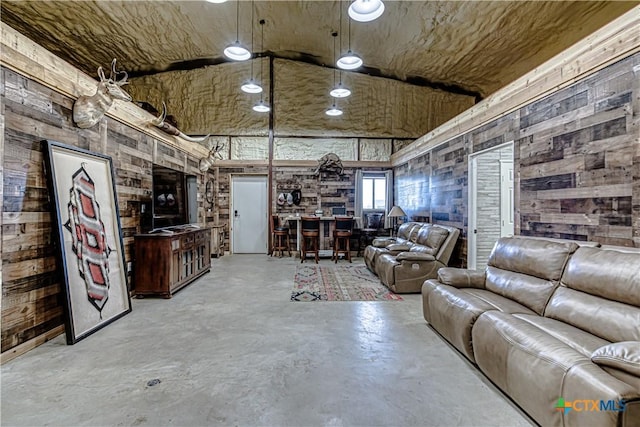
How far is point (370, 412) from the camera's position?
1824 millimetres

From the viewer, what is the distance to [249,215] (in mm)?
8422

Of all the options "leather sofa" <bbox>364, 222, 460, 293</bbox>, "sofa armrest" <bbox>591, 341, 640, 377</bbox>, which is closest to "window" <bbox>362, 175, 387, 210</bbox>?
"leather sofa" <bbox>364, 222, 460, 293</bbox>

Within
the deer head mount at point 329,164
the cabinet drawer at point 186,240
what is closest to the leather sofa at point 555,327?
the cabinet drawer at point 186,240

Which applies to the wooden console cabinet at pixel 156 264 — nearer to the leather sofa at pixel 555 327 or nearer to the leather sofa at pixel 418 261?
the leather sofa at pixel 418 261

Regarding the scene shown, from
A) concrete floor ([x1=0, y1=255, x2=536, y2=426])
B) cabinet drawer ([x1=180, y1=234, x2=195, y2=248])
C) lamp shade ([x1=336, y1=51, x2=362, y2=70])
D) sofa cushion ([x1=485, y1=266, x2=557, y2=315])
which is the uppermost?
lamp shade ([x1=336, y1=51, x2=362, y2=70])

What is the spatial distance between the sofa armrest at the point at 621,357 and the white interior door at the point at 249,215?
7.48 metres

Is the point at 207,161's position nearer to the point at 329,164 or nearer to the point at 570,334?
the point at 329,164

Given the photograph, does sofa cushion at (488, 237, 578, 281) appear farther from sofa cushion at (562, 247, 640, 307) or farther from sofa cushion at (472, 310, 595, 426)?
sofa cushion at (472, 310, 595, 426)

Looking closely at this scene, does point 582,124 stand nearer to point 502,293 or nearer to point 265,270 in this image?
point 502,293

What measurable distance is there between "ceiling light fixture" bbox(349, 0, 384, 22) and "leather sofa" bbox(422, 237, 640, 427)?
318 centimetres

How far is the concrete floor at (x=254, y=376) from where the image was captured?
1.79 m

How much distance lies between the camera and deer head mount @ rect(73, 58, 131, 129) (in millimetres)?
3072

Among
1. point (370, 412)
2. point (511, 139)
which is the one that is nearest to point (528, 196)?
point (511, 139)

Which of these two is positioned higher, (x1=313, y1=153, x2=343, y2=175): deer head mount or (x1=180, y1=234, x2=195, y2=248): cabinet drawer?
(x1=313, y1=153, x2=343, y2=175): deer head mount
